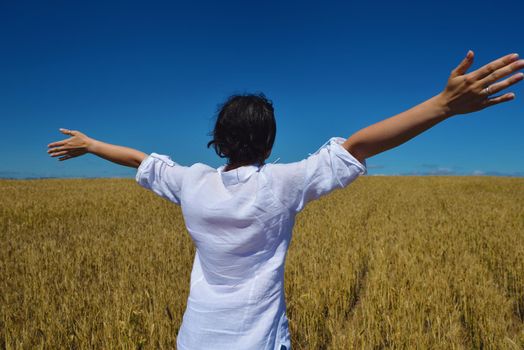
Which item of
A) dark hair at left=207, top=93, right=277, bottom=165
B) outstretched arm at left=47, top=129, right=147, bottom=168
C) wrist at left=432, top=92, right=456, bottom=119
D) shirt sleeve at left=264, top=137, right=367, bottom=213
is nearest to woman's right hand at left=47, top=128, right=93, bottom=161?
outstretched arm at left=47, top=129, right=147, bottom=168

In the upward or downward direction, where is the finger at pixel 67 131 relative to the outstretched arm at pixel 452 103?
upward

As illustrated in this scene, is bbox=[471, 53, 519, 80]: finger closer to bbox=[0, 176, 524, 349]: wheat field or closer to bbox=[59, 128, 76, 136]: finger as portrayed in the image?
bbox=[59, 128, 76, 136]: finger

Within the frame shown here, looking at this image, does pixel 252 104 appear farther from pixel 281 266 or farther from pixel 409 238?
pixel 409 238

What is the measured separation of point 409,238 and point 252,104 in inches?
217

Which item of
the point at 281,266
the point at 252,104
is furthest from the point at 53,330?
the point at 252,104

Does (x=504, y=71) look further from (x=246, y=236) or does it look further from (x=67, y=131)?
(x=67, y=131)

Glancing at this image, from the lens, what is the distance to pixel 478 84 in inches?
39.9

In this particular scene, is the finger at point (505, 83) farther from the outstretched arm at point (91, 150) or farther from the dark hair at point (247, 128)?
the outstretched arm at point (91, 150)

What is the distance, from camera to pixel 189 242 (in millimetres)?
6004

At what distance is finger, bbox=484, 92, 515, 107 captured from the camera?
1023mm

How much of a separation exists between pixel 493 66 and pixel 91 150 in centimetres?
170

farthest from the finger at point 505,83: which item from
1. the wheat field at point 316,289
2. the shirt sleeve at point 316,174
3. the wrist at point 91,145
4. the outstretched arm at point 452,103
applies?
the wheat field at point 316,289

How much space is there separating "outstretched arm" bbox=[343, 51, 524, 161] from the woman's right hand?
1.36 meters

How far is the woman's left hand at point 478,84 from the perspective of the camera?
979mm
